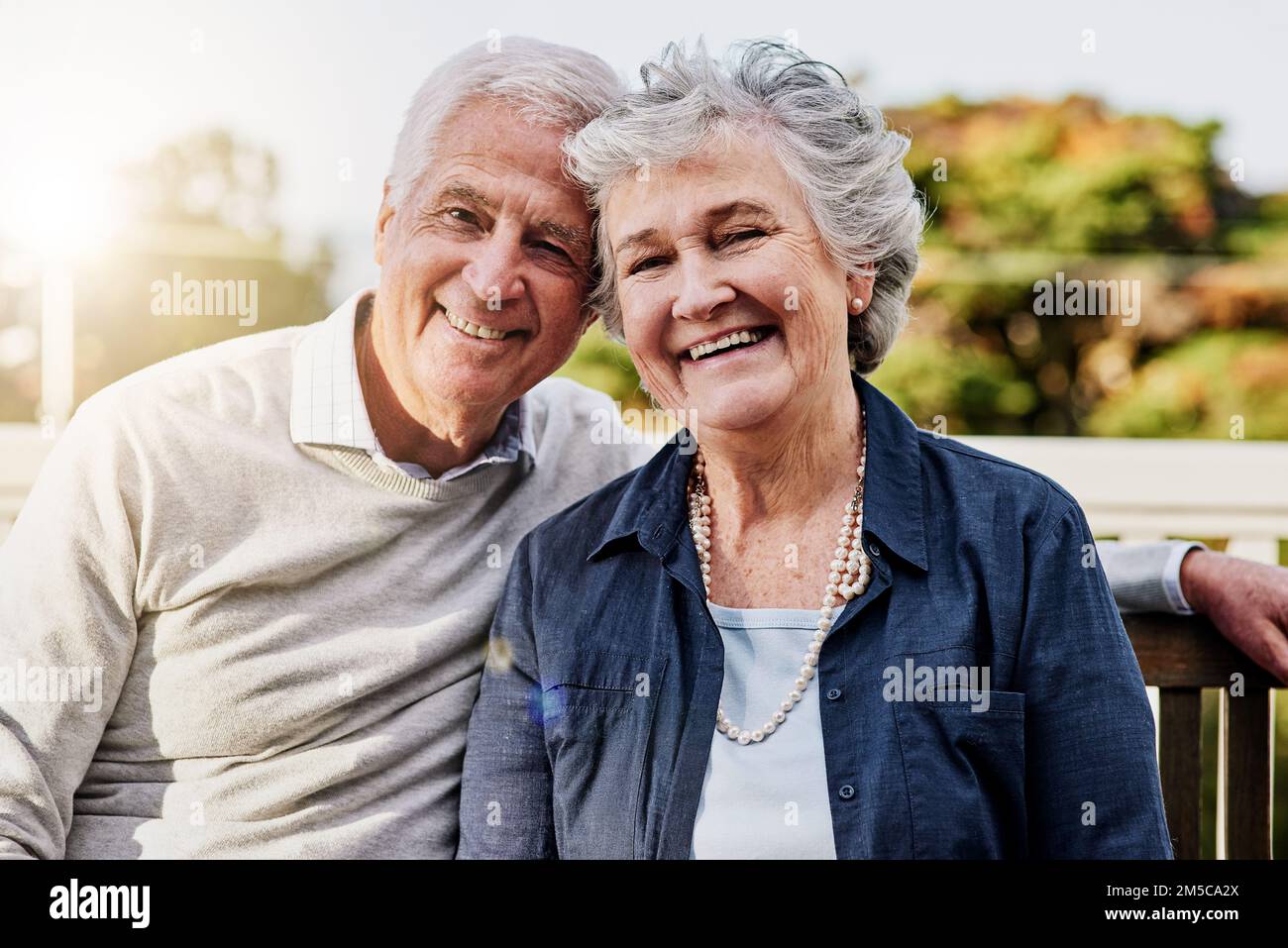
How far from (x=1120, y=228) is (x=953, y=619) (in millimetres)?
2548

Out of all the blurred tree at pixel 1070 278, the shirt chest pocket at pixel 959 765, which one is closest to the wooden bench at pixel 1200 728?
the shirt chest pocket at pixel 959 765

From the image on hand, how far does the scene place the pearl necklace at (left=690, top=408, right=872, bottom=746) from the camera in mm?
1609

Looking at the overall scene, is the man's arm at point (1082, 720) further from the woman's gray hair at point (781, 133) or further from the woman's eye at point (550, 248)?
the woman's eye at point (550, 248)

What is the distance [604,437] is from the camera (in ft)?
6.79

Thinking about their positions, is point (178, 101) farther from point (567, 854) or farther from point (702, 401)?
point (567, 854)

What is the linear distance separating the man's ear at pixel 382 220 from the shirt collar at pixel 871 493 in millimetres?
594

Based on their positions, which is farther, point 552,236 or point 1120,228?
point 1120,228

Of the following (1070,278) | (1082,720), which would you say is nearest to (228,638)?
(1082,720)

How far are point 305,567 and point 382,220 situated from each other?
61 cm

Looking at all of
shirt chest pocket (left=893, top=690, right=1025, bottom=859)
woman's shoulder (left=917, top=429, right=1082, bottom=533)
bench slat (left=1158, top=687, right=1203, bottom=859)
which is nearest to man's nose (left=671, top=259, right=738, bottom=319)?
woman's shoulder (left=917, top=429, right=1082, bottom=533)

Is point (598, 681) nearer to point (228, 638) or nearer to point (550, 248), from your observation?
point (228, 638)

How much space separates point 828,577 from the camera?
1.68m

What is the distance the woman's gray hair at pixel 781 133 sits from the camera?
163cm
